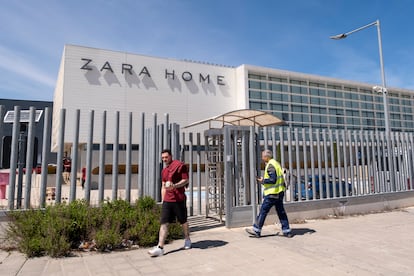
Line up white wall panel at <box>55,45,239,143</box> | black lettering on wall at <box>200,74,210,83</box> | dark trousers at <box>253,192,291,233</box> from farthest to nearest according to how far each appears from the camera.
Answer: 1. black lettering on wall at <box>200,74,210,83</box>
2. white wall panel at <box>55,45,239,143</box>
3. dark trousers at <box>253,192,291,233</box>

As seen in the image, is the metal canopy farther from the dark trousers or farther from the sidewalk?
the sidewalk

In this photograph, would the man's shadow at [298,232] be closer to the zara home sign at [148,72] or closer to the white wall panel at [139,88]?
the white wall panel at [139,88]

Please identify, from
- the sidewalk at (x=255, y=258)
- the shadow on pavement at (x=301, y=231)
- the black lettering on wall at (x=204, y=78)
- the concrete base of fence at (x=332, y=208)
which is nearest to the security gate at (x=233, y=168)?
the concrete base of fence at (x=332, y=208)

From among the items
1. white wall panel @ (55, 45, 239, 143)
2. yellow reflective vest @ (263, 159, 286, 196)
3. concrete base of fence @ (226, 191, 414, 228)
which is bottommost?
concrete base of fence @ (226, 191, 414, 228)

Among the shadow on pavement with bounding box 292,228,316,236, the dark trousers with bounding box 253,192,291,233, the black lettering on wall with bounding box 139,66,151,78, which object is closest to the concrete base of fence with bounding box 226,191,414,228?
the shadow on pavement with bounding box 292,228,316,236

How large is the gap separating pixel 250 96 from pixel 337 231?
84.1 feet

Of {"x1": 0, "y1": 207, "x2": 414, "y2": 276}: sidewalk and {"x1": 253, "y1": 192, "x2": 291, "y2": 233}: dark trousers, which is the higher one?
{"x1": 253, "y1": 192, "x2": 291, "y2": 233}: dark trousers

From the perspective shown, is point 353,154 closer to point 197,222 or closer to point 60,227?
point 197,222

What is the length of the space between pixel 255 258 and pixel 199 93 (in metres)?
26.2

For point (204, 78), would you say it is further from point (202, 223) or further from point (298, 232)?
point (298, 232)

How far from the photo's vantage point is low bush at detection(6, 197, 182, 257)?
495 centimetres

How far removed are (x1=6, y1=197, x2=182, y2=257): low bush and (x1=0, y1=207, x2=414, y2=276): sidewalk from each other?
20 centimetres

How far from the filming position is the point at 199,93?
99.3ft

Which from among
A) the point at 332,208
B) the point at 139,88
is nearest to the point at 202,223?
the point at 332,208
